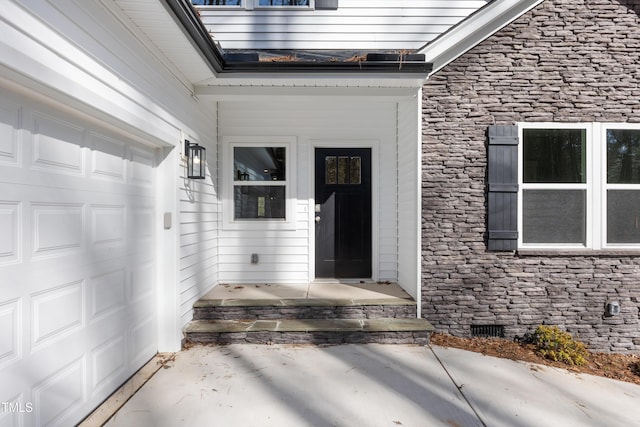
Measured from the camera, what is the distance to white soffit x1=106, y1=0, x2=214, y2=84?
82.7 inches

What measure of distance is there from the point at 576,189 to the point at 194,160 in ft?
13.7

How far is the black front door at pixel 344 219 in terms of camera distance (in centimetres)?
440

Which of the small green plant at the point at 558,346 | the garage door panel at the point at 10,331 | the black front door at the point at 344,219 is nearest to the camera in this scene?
the garage door panel at the point at 10,331

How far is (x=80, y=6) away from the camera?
6.02 ft

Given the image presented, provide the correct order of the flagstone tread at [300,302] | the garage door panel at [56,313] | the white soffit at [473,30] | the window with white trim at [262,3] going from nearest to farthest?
the garage door panel at [56,313] → the white soffit at [473,30] → the flagstone tread at [300,302] → the window with white trim at [262,3]

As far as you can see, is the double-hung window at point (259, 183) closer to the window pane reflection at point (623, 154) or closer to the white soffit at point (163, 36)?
the white soffit at point (163, 36)

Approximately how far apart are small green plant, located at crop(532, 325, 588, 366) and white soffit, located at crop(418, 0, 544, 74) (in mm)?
3029

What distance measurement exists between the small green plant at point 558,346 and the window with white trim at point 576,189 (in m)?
0.90

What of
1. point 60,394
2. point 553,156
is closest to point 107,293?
point 60,394

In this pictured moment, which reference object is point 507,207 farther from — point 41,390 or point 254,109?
point 41,390

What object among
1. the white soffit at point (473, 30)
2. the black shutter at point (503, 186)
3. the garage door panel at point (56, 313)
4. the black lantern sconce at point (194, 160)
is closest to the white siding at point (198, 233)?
the black lantern sconce at point (194, 160)

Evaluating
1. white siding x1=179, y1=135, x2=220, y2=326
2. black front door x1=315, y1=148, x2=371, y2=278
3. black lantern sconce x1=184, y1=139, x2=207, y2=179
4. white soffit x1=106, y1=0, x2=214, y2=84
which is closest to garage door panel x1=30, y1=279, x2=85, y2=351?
A: white siding x1=179, y1=135, x2=220, y2=326

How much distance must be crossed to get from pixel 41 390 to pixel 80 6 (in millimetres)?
2242

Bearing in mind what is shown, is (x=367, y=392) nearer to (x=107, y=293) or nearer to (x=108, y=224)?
(x=107, y=293)
